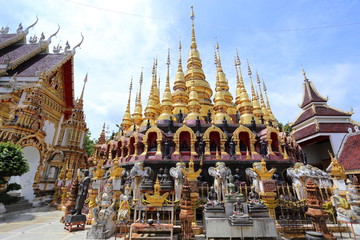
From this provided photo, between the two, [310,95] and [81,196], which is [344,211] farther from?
[310,95]

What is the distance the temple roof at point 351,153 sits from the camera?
52.7 feet

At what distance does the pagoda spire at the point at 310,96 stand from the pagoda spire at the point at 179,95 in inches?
592

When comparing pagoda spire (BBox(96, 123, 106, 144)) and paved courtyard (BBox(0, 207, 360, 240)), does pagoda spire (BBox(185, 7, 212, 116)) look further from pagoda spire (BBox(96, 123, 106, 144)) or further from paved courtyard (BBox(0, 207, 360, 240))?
paved courtyard (BBox(0, 207, 360, 240))

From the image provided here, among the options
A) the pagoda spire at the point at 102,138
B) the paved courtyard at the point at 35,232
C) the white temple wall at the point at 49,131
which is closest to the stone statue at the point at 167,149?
the paved courtyard at the point at 35,232

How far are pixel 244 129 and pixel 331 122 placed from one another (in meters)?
13.2

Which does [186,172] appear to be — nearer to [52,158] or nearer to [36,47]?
[52,158]

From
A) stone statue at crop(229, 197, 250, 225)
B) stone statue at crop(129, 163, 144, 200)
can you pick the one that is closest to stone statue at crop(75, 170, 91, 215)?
stone statue at crop(129, 163, 144, 200)

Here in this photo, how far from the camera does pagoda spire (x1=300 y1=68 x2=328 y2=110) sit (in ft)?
73.3

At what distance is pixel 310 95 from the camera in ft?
75.8

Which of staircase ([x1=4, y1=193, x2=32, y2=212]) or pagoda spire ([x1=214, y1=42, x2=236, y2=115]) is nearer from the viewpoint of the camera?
staircase ([x1=4, y1=193, x2=32, y2=212])

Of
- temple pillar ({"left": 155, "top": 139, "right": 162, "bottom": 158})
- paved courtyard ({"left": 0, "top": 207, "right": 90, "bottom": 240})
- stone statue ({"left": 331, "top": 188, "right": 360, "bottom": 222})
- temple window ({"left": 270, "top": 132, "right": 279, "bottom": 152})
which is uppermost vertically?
temple window ({"left": 270, "top": 132, "right": 279, "bottom": 152})

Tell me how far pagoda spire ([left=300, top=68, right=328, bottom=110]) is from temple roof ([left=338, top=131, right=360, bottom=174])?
5079mm

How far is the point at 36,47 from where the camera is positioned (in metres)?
23.1

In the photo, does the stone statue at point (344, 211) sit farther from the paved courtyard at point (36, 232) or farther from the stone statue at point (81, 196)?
the stone statue at point (81, 196)
